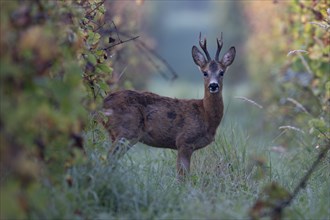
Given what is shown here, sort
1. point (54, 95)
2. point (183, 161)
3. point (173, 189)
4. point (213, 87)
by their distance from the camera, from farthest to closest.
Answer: point (213, 87), point (183, 161), point (173, 189), point (54, 95)

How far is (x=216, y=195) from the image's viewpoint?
6.73m

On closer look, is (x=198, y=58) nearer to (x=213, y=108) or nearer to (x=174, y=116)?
(x=213, y=108)

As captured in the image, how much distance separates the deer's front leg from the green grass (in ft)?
0.26

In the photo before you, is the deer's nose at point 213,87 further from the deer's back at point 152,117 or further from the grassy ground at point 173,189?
the grassy ground at point 173,189

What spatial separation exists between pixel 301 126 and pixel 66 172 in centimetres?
619

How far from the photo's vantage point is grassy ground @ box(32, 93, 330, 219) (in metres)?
5.89

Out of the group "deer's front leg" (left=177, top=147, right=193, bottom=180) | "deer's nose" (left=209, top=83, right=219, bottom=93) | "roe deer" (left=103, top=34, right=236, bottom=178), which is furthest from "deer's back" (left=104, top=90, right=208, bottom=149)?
"deer's nose" (left=209, top=83, right=219, bottom=93)

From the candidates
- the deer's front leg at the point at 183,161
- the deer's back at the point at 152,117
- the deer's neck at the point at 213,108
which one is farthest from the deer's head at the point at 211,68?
the deer's front leg at the point at 183,161

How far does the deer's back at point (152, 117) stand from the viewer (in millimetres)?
8219

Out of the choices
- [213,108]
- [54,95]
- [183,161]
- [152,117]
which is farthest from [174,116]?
[54,95]

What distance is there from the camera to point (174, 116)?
8711 millimetres

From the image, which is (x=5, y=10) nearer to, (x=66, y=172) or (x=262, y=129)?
(x=66, y=172)

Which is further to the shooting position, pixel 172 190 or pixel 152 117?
pixel 152 117

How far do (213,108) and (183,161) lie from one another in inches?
37.0
